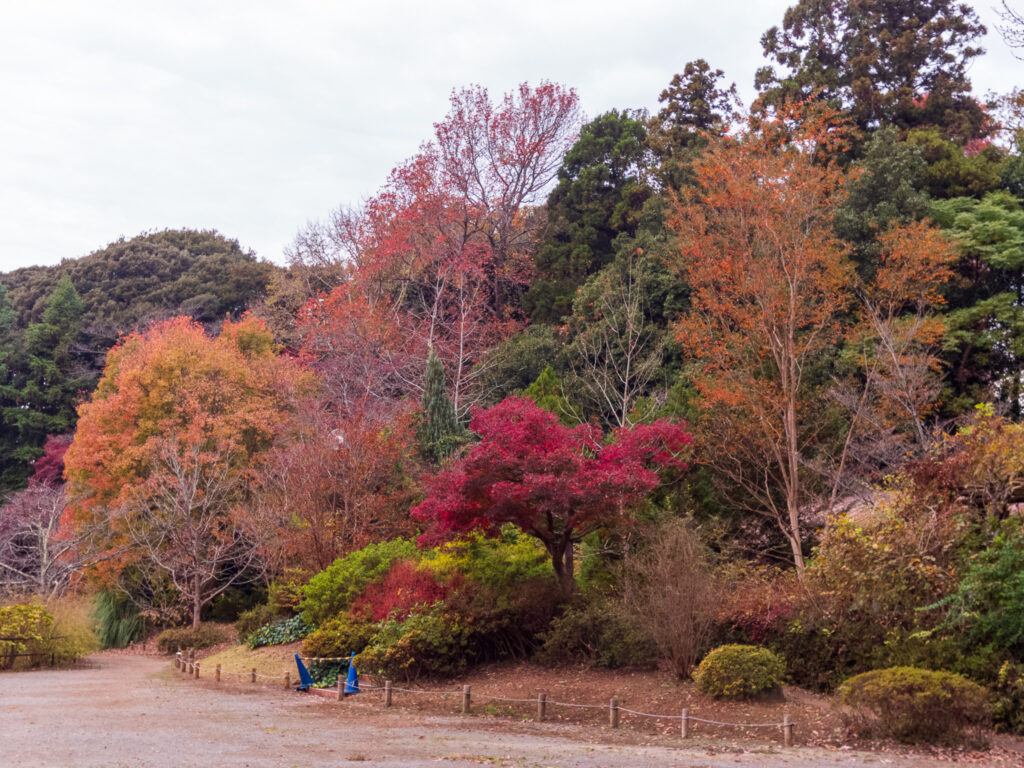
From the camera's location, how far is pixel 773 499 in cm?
1702

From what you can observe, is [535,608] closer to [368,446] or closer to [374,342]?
[368,446]

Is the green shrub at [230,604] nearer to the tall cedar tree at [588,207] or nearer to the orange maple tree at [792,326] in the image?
the tall cedar tree at [588,207]

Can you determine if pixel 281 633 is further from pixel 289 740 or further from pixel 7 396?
pixel 7 396

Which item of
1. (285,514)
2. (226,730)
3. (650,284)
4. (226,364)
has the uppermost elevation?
(650,284)

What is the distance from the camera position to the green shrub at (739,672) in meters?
11.0

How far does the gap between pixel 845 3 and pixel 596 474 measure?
71.3 ft

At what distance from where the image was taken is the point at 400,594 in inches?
594

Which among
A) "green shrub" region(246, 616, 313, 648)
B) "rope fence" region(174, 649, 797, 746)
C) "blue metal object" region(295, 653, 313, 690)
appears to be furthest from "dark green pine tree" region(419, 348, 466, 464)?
"blue metal object" region(295, 653, 313, 690)

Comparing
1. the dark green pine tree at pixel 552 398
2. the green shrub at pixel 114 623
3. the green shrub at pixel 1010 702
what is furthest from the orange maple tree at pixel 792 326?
the green shrub at pixel 114 623

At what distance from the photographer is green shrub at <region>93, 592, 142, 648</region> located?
2544cm

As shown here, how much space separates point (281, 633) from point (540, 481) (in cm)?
929

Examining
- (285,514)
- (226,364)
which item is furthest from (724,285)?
(226,364)

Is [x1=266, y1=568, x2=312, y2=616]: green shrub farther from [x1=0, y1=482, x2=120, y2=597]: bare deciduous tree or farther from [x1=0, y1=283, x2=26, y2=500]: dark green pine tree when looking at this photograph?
[x1=0, y1=283, x2=26, y2=500]: dark green pine tree

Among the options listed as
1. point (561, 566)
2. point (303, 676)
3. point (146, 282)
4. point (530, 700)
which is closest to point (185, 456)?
point (303, 676)
